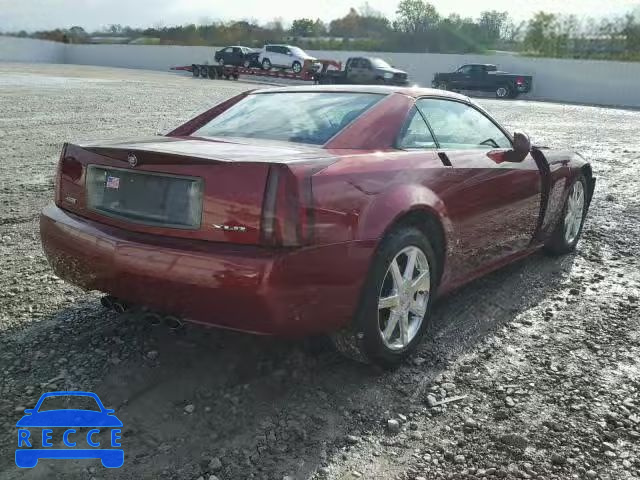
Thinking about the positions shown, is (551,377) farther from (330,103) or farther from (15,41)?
(15,41)

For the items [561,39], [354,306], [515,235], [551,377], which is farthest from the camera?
[561,39]

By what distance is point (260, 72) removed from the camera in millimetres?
36969

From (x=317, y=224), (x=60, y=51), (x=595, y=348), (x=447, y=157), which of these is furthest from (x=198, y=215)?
(x=60, y=51)

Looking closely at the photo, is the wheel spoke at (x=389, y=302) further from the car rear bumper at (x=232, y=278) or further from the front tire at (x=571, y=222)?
the front tire at (x=571, y=222)

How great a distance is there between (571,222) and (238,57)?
38.5 meters

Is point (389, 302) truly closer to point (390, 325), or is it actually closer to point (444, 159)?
point (390, 325)

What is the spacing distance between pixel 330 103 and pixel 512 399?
185 cm

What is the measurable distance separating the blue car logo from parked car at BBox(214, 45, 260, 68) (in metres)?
39.1

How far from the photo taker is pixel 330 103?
3.58m

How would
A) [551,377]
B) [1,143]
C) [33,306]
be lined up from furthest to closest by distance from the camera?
[1,143] < [33,306] < [551,377]

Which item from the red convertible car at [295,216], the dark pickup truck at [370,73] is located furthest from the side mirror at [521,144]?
the dark pickup truck at [370,73]

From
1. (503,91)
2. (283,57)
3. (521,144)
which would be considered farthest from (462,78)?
(521,144)

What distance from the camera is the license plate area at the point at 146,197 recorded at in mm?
2723

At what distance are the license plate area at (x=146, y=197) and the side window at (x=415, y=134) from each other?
1.20 metres
